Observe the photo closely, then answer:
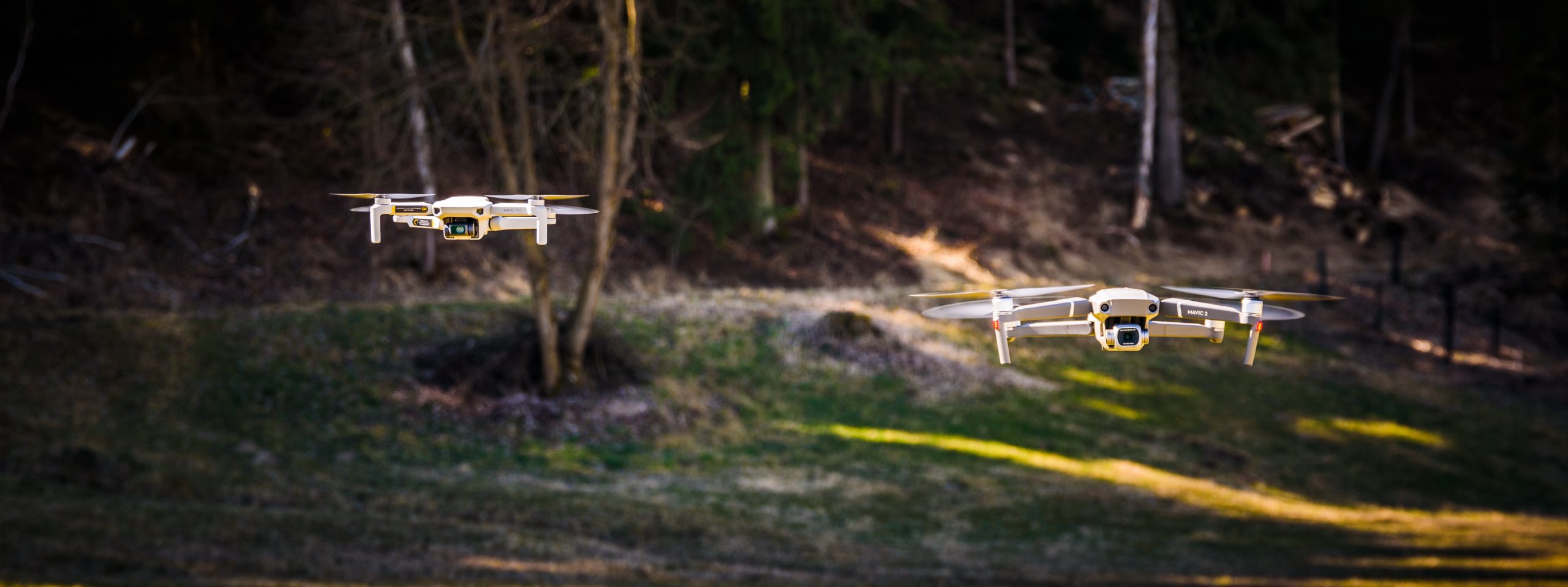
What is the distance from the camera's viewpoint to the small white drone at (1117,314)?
246 centimetres

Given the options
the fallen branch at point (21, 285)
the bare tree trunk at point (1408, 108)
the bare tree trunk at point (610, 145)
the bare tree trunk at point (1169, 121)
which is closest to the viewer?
the bare tree trunk at point (610, 145)

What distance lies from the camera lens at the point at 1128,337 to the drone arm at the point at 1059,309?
139 millimetres

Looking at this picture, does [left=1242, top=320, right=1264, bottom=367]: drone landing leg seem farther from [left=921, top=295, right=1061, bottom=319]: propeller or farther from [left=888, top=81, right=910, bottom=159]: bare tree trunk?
[left=888, top=81, right=910, bottom=159]: bare tree trunk

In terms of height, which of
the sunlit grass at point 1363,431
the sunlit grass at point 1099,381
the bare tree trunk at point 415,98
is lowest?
the sunlit grass at point 1363,431

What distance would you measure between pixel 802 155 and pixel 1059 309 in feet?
112

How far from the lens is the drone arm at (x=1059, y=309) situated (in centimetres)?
265

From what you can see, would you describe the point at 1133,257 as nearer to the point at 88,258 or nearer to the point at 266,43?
the point at 266,43

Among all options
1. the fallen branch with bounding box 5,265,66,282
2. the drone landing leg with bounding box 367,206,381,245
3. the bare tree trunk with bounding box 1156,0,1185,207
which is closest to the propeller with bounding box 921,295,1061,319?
the drone landing leg with bounding box 367,206,381,245

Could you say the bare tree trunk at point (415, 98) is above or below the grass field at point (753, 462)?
above

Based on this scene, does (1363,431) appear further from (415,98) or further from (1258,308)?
(1258,308)

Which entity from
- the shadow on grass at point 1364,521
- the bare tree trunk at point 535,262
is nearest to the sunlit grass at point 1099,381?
the shadow on grass at point 1364,521

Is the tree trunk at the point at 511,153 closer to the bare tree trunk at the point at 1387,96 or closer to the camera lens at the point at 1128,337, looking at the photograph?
the camera lens at the point at 1128,337

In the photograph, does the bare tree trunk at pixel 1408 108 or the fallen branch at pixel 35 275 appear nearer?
the fallen branch at pixel 35 275

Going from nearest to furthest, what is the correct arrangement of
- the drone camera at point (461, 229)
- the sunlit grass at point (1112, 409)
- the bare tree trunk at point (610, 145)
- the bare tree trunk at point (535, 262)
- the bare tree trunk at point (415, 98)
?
the drone camera at point (461, 229)
the bare tree trunk at point (415, 98)
the bare tree trunk at point (535, 262)
the bare tree trunk at point (610, 145)
the sunlit grass at point (1112, 409)
